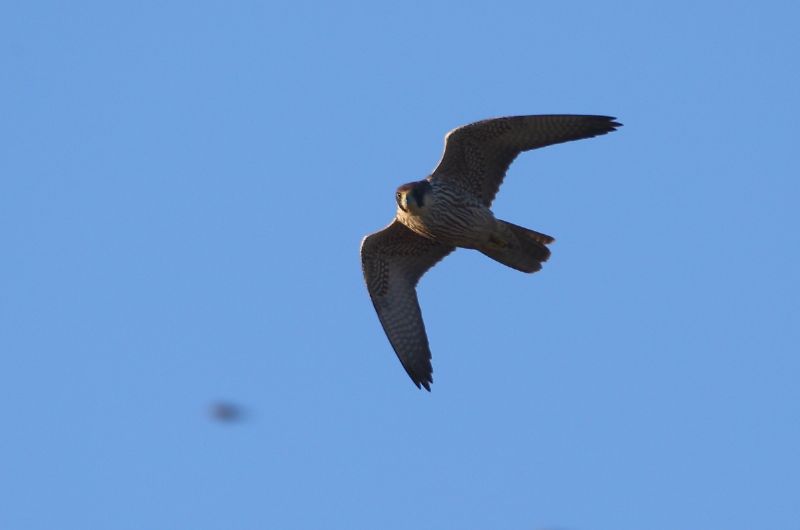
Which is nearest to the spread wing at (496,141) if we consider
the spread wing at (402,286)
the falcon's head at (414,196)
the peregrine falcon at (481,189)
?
the peregrine falcon at (481,189)

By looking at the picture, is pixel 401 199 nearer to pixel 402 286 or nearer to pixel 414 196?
pixel 414 196

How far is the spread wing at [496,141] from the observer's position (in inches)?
605

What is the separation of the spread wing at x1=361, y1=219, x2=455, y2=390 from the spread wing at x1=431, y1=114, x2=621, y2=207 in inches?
42.8

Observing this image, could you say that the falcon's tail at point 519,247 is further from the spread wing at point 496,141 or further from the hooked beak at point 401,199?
the hooked beak at point 401,199

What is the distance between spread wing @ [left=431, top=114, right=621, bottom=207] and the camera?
15.4m

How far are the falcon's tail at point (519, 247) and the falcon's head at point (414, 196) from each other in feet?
2.57

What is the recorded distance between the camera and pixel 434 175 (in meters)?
15.8

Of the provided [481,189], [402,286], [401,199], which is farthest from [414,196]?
[402,286]

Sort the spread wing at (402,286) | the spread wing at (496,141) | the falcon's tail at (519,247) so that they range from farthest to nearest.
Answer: the spread wing at (402,286) → the falcon's tail at (519,247) → the spread wing at (496,141)

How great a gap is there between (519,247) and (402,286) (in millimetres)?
1681

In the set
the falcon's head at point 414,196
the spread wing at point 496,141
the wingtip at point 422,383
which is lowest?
the wingtip at point 422,383

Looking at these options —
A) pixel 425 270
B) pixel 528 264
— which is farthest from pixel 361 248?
pixel 528 264

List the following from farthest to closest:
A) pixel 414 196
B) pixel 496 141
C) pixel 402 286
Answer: pixel 402 286
pixel 496 141
pixel 414 196

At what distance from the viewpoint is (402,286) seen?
16.8m
